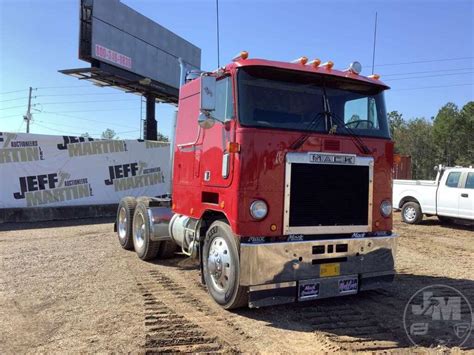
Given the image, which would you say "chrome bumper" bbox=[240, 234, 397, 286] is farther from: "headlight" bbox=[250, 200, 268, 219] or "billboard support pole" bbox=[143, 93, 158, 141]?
"billboard support pole" bbox=[143, 93, 158, 141]

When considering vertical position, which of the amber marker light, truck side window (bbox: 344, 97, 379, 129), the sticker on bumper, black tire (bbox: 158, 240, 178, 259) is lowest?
black tire (bbox: 158, 240, 178, 259)

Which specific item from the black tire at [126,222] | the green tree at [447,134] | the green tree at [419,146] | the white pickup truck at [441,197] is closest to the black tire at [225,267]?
the black tire at [126,222]

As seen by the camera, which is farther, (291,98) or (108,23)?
(108,23)

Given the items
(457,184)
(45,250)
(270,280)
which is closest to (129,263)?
(45,250)

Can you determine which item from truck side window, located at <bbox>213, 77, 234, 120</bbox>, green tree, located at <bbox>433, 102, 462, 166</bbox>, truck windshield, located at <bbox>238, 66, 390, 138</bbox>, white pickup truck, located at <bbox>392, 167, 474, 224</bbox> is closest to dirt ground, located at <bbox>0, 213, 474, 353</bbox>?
truck windshield, located at <bbox>238, 66, 390, 138</bbox>

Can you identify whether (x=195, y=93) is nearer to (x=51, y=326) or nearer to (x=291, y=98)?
(x=291, y=98)

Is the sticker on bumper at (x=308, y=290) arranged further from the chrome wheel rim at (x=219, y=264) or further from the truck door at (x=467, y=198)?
the truck door at (x=467, y=198)

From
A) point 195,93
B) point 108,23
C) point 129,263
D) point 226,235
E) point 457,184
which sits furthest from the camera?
point 108,23

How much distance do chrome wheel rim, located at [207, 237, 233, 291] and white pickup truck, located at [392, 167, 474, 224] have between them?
32.7ft

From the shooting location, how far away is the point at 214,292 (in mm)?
5695

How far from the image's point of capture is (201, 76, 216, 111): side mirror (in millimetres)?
5414

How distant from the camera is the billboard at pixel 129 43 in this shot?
21.8 meters

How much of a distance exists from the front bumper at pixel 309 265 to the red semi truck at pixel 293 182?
12 mm

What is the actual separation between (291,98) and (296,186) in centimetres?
108
